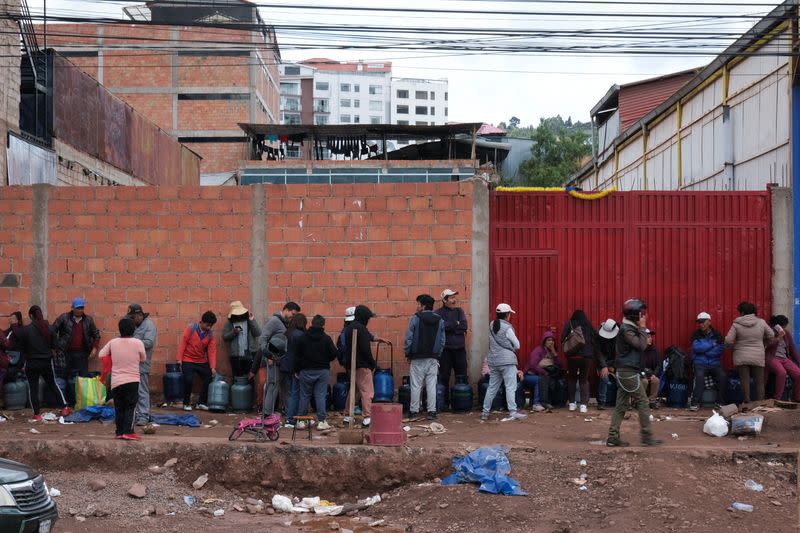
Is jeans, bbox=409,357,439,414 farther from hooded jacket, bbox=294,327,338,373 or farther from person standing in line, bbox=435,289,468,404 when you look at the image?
hooded jacket, bbox=294,327,338,373

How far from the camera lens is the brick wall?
43.9ft

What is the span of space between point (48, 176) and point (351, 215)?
650cm

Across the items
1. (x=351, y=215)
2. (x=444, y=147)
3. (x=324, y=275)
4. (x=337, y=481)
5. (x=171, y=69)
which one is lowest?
(x=337, y=481)

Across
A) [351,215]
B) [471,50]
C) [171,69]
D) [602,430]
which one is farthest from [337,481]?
[171,69]

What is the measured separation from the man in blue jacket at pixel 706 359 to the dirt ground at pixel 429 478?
1.40 metres

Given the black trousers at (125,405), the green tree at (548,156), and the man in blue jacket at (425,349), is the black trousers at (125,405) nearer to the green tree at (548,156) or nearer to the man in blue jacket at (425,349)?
the man in blue jacket at (425,349)

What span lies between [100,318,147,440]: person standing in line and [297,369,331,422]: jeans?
2171mm

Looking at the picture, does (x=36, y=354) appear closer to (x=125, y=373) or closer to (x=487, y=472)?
(x=125, y=373)

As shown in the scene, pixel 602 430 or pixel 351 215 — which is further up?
pixel 351 215

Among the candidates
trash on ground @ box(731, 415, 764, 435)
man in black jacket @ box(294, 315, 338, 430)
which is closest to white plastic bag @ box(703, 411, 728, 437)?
trash on ground @ box(731, 415, 764, 435)

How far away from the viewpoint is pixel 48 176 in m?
16.2

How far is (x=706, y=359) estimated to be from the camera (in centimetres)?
1314

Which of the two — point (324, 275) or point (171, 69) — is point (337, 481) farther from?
point (171, 69)

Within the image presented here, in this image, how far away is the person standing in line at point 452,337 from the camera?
42.3 feet
